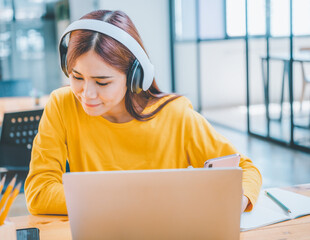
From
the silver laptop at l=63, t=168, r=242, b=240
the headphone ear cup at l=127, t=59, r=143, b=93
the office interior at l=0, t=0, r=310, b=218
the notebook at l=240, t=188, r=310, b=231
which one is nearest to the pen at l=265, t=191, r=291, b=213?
the notebook at l=240, t=188, r=310, b=231

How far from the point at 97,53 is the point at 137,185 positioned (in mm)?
467

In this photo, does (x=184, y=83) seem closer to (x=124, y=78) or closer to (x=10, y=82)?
(x=10, y=82)

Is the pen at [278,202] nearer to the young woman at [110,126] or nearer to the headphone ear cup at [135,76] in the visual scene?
the young woman at [110,126]

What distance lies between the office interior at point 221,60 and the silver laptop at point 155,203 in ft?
7.60

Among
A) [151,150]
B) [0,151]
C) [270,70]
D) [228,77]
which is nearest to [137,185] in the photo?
[151,150]

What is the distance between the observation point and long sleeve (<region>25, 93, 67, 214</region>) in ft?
3.87

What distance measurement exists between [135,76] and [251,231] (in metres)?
0.51

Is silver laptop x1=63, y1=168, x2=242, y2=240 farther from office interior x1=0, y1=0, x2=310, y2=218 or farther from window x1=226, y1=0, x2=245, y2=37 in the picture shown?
window x1=226, y1=0, x2=245, y2=37

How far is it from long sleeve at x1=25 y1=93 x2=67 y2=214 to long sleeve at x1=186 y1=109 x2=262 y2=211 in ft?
1.32

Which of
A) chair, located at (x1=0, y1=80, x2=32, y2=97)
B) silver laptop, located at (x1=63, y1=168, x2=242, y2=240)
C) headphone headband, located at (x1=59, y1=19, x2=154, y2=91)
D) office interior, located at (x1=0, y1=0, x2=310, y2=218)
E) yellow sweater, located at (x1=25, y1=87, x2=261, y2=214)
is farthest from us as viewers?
office interior, located at (x1=0, y1=0, x2=310, y2=218)

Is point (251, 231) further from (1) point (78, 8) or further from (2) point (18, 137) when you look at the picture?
(1) point (78, 8)

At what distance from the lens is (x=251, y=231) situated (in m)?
1.05

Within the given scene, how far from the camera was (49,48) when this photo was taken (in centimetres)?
718

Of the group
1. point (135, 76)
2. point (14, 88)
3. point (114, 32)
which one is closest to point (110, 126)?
point (135, 76)
